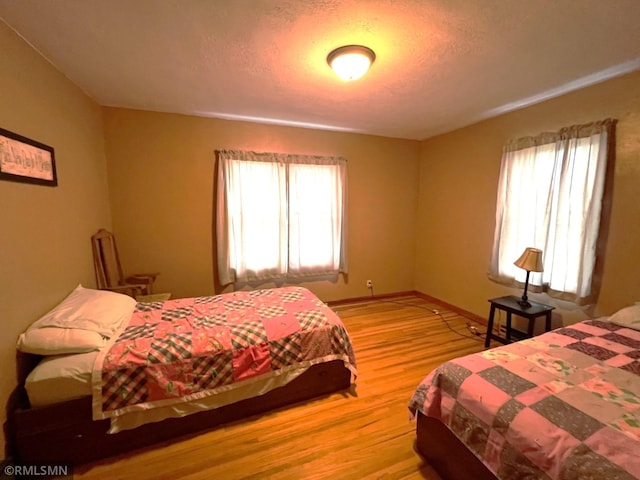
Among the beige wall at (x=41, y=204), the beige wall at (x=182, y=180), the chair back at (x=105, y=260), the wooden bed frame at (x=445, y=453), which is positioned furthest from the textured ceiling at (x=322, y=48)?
the wooden bed frame at (x=445, y=453)

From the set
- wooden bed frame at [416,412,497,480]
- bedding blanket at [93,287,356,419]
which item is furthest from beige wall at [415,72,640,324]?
bedding blanket at [93,287,356,419]

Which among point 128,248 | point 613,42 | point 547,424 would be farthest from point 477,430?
point 128,248

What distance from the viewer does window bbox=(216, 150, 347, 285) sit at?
3396 mm

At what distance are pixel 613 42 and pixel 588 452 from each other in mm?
2428

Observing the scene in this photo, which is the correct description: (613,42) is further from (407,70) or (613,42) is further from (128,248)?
(128,248)

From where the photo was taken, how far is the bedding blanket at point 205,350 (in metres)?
1.63

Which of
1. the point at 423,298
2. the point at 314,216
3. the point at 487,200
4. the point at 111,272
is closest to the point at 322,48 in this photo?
the point at 314,216

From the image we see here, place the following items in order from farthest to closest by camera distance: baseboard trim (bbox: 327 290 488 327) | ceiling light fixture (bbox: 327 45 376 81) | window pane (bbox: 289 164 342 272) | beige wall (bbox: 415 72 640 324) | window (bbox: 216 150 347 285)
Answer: window pane (bbox: 289 164 342 272), baseboard trim (bbox: 327 290 488 327), window (bbox: 216 150 347 285), beige wall (bbox: 415 72 640 324), ceiling light fixture (bbox: 327 45 376 81)

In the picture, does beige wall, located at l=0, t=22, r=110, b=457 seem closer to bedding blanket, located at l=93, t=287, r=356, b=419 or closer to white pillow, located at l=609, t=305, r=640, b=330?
bedding blanket, located at l=93, t=287, r=356, b=419

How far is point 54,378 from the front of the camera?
1511mm

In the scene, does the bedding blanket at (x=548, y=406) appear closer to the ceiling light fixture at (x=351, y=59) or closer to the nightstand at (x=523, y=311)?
the nightstand at (x=523, y=311)

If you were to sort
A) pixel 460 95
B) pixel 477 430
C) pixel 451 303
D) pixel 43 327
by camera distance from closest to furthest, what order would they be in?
pixel 477 430 < pixel 43 327 < pixel 460 95 < pixel 451 303

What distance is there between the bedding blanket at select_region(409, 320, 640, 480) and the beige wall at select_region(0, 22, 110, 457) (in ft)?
8.01

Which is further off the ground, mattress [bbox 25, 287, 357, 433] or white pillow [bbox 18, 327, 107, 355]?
white pillow [bbox 18, 327, 107, 355]
